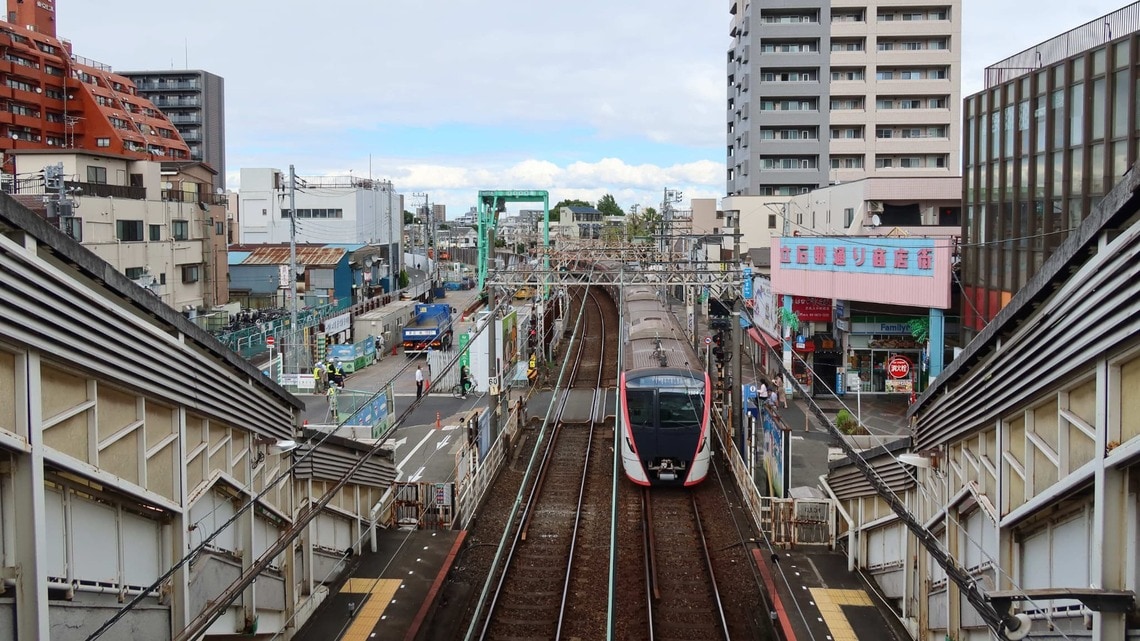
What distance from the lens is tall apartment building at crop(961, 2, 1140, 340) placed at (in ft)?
52.9

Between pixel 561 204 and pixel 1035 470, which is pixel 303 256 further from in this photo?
pixel 561 204

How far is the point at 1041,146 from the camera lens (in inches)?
729

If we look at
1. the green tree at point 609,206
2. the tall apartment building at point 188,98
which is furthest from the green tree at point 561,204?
the tall apartment building at point 188,98

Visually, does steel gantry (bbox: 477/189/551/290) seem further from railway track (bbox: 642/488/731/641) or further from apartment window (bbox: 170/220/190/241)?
railway track (bbox: 642/488/731/641)

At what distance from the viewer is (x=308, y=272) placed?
125 ft

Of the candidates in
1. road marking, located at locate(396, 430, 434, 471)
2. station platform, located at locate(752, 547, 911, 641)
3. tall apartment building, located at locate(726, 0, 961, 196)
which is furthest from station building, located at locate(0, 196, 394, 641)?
tall apartment building, located at locate(726, 0, 961, 196)

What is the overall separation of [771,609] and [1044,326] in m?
5.68

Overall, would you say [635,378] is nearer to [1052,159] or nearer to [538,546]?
[538,546]

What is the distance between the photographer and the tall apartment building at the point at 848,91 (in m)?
41.4

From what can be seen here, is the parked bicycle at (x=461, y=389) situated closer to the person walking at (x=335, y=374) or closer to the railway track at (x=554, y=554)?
the person walking at (x=335, y=374)

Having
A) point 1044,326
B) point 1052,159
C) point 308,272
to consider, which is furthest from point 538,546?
point 308,272

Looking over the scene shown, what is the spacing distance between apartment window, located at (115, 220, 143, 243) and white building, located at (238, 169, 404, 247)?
62.1 feet

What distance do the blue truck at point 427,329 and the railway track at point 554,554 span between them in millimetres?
8822

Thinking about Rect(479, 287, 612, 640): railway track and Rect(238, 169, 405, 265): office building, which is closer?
Rect(479, 287, 612, 640): railway track
